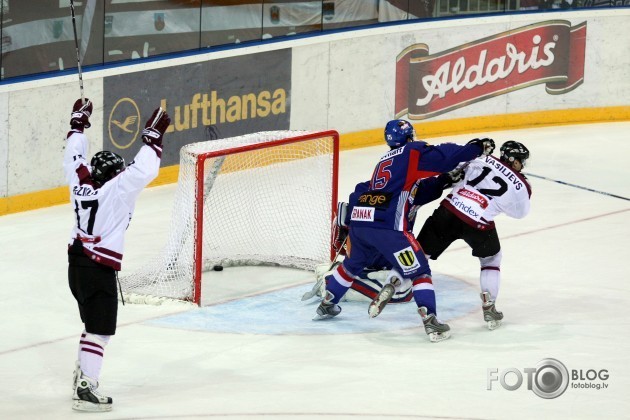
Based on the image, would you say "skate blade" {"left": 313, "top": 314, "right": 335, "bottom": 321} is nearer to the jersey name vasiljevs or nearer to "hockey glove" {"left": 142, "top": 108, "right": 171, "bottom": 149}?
the jersey name vasiljevs

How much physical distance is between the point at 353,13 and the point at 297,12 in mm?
636

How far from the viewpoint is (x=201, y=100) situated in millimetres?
11617

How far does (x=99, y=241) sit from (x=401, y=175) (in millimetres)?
1894

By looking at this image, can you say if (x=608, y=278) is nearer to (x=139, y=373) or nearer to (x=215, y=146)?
(x=215, y=146)

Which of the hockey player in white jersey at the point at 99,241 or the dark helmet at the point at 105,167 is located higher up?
the dark helmet at the point at 105,167

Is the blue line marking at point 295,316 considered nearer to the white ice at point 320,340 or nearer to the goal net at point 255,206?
the white ice at point 320,340

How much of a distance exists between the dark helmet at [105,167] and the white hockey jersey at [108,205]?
4 centimetres

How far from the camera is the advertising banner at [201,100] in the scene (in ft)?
36.2

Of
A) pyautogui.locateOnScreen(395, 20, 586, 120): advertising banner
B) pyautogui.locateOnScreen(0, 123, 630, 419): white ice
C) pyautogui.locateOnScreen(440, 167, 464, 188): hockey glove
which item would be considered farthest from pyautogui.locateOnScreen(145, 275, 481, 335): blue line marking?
pyautogui.locateOnScreen(395, 20, 586, 120): advertising banner

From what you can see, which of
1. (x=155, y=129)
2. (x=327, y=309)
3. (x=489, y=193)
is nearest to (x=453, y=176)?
(x=489, y=193)

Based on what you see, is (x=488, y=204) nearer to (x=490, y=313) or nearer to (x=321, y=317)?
(x=490, y=313)

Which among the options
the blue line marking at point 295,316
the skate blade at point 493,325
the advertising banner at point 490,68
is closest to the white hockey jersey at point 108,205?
the blue line marking at point 295,316

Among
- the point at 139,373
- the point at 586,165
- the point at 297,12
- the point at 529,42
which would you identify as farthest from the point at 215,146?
the point at 529,42

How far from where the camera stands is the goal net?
8.63 meters
